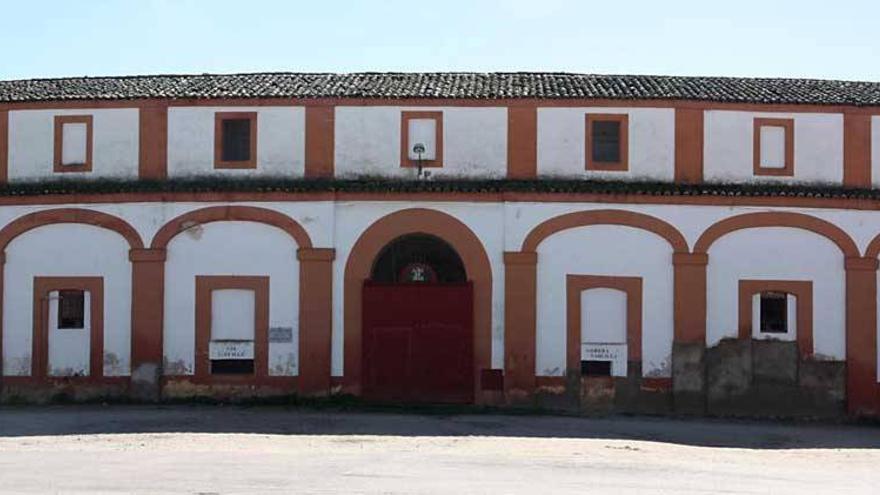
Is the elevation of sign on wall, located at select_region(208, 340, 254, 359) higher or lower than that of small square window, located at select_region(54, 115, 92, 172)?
lower

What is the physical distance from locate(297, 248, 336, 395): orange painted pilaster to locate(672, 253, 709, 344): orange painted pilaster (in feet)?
22.0

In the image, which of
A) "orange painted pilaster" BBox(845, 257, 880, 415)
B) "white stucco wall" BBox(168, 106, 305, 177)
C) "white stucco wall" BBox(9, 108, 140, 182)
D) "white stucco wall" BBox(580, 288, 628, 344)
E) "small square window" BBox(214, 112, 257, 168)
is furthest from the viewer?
"white stucco wall" BBox(9, 108, 140, 182)

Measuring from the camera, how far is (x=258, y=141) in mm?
22969

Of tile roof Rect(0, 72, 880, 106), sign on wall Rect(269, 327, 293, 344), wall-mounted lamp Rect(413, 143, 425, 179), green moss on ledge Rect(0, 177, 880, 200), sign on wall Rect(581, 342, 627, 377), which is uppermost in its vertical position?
tile roof Rect(0, 72, 880, 106)

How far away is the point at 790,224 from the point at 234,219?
10.9m

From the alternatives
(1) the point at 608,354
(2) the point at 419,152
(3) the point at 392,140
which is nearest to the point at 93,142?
(3) the point at 392,140

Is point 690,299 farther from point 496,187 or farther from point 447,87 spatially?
point 447,87

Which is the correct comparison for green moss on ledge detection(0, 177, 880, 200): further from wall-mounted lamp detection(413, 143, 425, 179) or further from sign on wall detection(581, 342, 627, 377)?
sign on wall detection(581, 342, 627, 377)

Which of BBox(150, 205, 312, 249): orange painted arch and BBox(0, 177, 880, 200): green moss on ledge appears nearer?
BBox(0, 177, 880, 200): green moss on ledge

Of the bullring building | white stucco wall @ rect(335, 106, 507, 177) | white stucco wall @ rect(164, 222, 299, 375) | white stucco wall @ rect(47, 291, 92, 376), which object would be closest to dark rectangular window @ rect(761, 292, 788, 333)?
the bullring building

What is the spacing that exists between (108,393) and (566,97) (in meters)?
10.7

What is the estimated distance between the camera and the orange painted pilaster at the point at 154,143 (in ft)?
75.6

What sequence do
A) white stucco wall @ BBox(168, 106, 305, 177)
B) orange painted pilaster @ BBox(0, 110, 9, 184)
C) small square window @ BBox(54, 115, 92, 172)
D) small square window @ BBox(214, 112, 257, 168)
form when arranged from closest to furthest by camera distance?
white stucco wall @ BBox(168, 106, 305, 177) → small square window @ BBox(214, 112, 257, 168) → small square window @ BBox(54, 115, 92, 172) → orange painted pilaster @ BBox(0, 110, 9, 184)

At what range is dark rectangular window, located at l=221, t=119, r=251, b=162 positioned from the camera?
2311 centimetres
